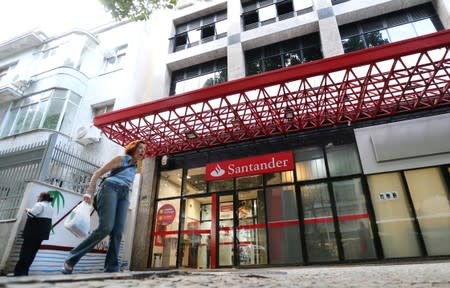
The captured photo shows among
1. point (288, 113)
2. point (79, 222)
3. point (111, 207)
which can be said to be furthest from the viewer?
point (288, 113)

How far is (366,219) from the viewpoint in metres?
7.42

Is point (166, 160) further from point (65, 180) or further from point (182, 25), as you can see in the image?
point (182, 25)

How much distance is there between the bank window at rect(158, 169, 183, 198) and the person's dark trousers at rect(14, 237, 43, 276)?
5529mm

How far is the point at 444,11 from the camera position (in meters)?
9.09

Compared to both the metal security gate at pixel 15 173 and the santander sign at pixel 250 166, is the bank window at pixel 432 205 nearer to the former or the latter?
the santander sign at pixel 250 166

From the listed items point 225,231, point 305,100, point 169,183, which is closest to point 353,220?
point 305,100

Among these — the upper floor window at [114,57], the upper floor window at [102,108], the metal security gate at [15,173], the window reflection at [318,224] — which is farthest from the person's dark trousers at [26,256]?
the upper floor window at [114,57]

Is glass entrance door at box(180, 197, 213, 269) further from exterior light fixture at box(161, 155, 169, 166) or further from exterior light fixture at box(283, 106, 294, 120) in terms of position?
exterior light fixture at box(283, 106, 294, 120)

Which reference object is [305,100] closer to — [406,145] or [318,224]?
[406,145]

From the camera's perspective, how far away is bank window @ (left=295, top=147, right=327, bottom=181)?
Answer: 841 centimetres

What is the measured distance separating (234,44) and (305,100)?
18.8ft

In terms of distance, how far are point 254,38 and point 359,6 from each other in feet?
14.0

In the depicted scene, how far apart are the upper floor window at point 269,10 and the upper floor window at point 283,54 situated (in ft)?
4.02

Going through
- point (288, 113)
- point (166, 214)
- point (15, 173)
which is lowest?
point (166, 214)
